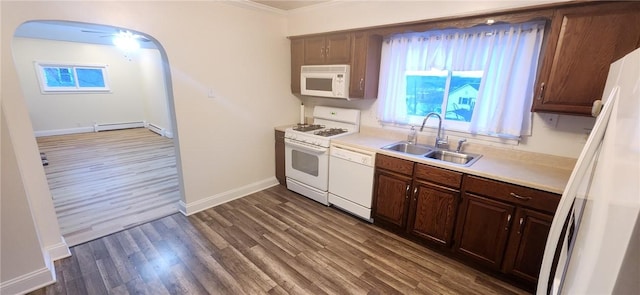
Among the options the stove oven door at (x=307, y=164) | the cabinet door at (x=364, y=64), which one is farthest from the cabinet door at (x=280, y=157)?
the cabinet door at (x=364, y=64)

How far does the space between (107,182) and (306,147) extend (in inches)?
121

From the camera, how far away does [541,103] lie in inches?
78.4

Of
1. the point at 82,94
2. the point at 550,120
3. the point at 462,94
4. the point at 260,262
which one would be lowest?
the point at 260,262

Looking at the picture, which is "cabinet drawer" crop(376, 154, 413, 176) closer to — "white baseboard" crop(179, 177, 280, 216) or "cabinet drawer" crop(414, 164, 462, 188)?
"cabinet drawer" crop(414, 164, 462, 188)

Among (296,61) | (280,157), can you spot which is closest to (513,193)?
(280,157)

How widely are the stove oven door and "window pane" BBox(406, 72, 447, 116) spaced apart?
3.66 feet

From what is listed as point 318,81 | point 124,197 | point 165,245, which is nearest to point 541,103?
point 318,81

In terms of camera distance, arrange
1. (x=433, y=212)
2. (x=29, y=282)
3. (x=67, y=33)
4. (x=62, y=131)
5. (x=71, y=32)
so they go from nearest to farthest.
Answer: (x=29, y=282), (x=433, y=212), (x=71, y=32), (x=67, y=33), (x=62, y=131)

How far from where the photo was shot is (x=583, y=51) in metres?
1.78

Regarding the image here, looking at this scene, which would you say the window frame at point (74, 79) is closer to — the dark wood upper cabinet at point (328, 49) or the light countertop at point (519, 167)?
the dark wood upper cabinet at point (328, 49)

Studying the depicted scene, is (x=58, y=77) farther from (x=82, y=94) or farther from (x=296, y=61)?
(x=296, y=61)

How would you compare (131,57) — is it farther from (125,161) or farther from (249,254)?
(249,254)

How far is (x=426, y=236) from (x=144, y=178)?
405 cm

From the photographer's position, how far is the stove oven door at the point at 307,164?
10.3 ft
